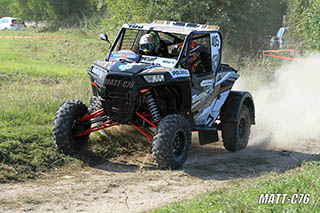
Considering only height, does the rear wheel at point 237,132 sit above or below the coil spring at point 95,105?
below

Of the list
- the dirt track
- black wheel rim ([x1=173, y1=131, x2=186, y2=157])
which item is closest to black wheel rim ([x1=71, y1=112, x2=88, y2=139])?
the dirt track

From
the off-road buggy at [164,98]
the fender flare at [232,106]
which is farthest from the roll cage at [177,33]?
the fender flare at [232,106]

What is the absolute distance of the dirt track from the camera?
633cm

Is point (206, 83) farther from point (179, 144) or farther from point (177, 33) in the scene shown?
point (179, 144)

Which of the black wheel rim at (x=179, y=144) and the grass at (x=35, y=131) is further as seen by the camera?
the black wheel rim at (x=179, y=144)

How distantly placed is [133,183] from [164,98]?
1.86 metres

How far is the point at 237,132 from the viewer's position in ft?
32.6

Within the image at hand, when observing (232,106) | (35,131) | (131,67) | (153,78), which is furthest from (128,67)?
(232,106)

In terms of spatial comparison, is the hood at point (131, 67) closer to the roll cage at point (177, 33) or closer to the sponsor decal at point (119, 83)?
the sponsor decal at point (119, 83)

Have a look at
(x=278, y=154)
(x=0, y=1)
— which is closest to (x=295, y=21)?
(x=278, y=154)

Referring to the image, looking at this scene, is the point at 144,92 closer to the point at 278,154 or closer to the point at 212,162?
the point at 212,162

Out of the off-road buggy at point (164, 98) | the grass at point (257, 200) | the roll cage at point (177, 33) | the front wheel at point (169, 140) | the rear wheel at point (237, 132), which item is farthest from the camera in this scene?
the rear wheel at point (237, 132)

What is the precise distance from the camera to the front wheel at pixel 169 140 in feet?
25.5

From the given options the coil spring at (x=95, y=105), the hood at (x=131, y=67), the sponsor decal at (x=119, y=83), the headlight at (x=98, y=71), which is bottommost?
the coil spring at (x=95, y=105)
